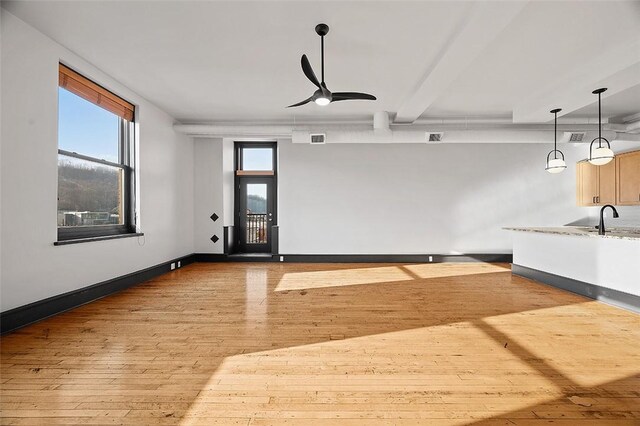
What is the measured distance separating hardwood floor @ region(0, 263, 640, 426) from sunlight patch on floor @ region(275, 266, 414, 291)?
0.64 meters

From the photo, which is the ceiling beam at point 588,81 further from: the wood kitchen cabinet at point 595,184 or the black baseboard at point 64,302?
the black baseboard at point 64,302

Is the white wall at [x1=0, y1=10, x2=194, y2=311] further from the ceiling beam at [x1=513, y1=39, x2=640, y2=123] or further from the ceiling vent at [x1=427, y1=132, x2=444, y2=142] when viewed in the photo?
the ceiling beam at [x1=513, y1=39, x2=640, y2=123]

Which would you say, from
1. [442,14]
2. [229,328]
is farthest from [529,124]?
[229,328]

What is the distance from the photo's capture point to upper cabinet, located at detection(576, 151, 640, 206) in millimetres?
5746

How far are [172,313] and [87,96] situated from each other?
3102 mm

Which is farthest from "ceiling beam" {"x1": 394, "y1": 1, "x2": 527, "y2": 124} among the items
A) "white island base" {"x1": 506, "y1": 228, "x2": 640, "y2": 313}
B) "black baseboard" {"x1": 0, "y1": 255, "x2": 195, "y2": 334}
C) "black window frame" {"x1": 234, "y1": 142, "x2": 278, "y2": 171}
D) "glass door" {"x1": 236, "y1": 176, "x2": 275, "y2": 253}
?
"black baseboard" {"x1": 0, "y1": 255, "x2": 195, "y2": 334}

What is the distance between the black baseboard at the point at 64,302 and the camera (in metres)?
2.75

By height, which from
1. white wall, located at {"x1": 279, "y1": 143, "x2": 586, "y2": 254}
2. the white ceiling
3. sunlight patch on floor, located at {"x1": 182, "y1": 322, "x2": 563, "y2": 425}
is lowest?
sunlight patch on floor, located at {"x1": 182, "y1": 322, "x2": 563, "y2": 425}

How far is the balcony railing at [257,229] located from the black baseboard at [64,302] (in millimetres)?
2540

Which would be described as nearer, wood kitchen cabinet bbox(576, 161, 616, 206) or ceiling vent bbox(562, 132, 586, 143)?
ceiling vent bbox(562, 132, 586, 143)

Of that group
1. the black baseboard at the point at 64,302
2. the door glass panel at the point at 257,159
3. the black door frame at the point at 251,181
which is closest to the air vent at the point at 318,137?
the black door frame at the point at 251,181

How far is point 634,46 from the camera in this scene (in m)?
3.15

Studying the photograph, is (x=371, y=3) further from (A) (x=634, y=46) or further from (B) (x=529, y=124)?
(B) (x=529, y=124)

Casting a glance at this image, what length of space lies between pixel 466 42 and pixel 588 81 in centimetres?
223
